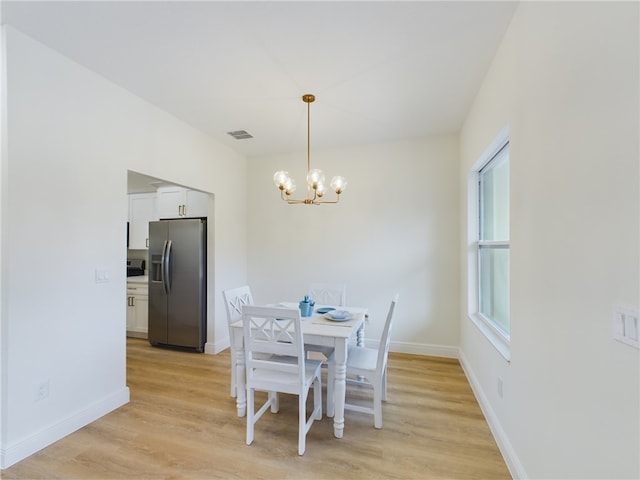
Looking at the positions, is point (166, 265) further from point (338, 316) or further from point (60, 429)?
point (338, 316)

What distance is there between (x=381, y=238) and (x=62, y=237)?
3253 mm

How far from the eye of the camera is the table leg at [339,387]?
2.15 m

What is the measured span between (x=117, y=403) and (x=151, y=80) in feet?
9.14

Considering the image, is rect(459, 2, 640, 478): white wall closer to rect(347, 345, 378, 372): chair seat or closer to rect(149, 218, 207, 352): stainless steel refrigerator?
rect(347, 345, 378, 372): chair seat

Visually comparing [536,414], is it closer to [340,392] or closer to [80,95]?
[340,392]

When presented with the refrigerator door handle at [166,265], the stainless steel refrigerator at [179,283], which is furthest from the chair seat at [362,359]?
the refrigerator door handle at [166,265]

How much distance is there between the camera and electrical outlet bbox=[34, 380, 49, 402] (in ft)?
6.72

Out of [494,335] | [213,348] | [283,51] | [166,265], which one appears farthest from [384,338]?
[166,265]

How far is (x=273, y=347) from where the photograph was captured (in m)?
2.07

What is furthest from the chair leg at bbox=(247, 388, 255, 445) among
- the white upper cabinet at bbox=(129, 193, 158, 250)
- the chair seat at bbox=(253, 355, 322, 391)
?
the white upper cabinet at bbox=(129, 193, 158, 250)

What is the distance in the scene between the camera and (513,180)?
1.87 metres

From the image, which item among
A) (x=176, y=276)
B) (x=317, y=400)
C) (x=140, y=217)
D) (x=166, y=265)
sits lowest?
(x=317, y=400)

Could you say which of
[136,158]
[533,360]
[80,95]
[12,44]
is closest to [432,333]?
[533,360]

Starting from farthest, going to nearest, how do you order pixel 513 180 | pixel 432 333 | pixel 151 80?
pixel 432 333, pixel 151 80, pixel 513 180
